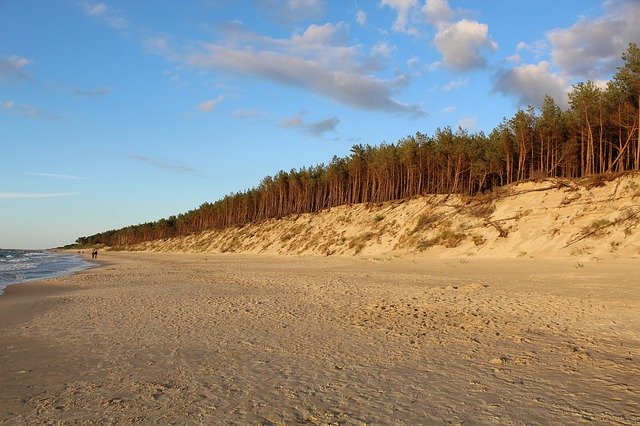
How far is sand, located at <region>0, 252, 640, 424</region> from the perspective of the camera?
20.0 feet

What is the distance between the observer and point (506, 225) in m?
34.7

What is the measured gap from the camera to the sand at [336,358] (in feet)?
20.0

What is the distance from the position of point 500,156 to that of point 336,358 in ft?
144

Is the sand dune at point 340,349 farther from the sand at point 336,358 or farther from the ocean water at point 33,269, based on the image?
the ocean water at point 33,269

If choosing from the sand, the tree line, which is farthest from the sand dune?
the tree line

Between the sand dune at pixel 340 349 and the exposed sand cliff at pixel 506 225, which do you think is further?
the exposed sand cliff at pixel 506 225

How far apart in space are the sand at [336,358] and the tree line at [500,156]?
78.7 feet

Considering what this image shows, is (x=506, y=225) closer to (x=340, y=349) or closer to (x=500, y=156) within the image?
(x=500, y=156)

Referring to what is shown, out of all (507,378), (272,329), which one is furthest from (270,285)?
(507,378)

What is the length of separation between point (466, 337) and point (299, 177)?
8198 centimetres

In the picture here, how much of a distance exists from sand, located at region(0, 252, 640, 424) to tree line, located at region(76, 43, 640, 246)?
23980 millimetres

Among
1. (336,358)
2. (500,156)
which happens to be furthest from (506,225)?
(336,358)

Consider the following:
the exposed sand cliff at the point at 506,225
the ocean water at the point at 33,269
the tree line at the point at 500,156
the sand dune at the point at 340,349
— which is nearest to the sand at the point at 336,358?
the sand dune at the point at 340,349

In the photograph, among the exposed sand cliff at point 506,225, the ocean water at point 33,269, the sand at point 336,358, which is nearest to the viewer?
the sand at point 336,358
